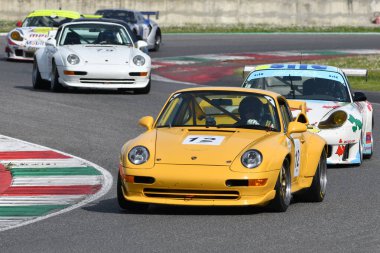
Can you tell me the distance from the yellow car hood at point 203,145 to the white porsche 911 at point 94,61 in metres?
11.1

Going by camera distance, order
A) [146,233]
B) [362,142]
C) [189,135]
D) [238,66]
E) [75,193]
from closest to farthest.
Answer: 1. [146,233]
2. [189,135]
3. [75,193]
4. [362,142]
5. [238,66]

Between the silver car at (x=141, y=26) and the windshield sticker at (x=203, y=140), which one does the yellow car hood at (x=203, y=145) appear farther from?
the silver car at (x=141, y=26)

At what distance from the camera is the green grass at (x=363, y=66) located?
2719 centimetres

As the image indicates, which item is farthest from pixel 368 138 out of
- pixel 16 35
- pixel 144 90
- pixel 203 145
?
pixel 16 35

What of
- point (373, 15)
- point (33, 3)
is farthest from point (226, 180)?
point (373, 15)

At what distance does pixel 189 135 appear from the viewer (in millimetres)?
10859

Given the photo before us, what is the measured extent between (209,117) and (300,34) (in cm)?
3707

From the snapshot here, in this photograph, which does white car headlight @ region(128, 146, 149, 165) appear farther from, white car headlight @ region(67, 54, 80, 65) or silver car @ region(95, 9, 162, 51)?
silver car @ region(95, 9, 162, 51)

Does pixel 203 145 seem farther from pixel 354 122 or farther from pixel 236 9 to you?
pixel 236 9

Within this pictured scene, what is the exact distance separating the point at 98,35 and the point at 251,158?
515 inches

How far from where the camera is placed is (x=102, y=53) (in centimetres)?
2223

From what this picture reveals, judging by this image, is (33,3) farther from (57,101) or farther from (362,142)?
(362,142)

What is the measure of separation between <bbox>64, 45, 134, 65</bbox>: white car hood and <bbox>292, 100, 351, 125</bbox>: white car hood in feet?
25.5

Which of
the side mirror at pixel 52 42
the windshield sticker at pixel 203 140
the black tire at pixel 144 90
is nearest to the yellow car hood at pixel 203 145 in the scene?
the windshield sticker at pixel 203 140
